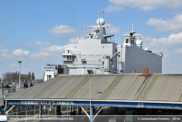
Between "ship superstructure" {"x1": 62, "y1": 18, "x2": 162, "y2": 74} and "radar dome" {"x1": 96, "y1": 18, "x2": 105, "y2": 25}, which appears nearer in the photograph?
"ship superstructure" {"x1": 62, "y1": 18, "x2": 162, "y2": 74}

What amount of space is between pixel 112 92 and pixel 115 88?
881mm

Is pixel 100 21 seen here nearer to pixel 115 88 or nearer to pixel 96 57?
pixel 96 57

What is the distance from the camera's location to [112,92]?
76.4 feet

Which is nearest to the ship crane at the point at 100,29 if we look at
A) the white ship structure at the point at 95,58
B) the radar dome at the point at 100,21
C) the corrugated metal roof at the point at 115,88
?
the radar dome at the point at 100,21

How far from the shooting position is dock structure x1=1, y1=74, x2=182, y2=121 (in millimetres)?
20781

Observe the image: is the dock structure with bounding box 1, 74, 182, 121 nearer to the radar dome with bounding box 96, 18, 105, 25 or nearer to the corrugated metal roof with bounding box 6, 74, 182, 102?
the corrugated metal roof with bounding box 6, 74, 182, 102

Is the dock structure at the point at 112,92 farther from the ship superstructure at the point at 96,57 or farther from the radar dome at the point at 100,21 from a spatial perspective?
the radar dome at the point at 100,21

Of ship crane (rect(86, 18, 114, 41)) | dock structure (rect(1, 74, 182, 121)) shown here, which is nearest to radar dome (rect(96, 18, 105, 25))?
ship crane (rect(86, 18, 114, 41))

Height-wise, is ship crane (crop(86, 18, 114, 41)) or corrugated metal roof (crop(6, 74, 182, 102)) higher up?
ship crane (crop(86, 18, 114, 41))

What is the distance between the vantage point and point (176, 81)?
22.8m

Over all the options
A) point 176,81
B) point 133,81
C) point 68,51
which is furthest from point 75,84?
point 68,51

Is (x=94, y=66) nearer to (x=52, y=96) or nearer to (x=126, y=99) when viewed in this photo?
(x=52, y=96)

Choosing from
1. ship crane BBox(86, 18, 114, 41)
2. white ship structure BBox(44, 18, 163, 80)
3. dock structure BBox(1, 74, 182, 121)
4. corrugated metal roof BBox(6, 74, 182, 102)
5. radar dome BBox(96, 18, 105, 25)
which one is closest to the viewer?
dock structure BBox(1, 74, 182, 121)

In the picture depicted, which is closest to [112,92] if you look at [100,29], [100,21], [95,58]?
[95,58]
